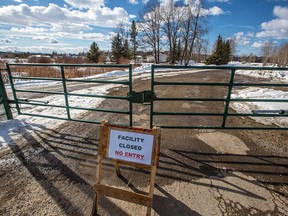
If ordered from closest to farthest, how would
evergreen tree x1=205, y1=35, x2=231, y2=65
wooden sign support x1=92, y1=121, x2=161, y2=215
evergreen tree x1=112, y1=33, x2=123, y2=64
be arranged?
wooden sign support x1=92, y1=121, x2=161, y2=215, evergreen tree x1=205, y1=35, x2=231, y2=65, evergreen tree x1=112, y1=33, x2=123, y2=64

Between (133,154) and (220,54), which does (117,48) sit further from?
(133,154)

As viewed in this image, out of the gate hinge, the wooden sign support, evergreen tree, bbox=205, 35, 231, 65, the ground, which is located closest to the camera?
the wooden sign support

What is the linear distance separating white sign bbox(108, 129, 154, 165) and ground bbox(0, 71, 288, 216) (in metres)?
0.66

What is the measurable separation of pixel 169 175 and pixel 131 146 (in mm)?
1084

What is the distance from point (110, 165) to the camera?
113 inches

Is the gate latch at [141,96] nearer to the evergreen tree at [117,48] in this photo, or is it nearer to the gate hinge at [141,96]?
the gate hinge at [141,96]

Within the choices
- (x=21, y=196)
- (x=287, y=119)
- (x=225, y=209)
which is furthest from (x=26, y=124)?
(x=287, y=119)

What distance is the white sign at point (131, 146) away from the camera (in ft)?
6.23

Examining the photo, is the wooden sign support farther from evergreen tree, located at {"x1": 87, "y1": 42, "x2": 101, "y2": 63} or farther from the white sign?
evergreen tree, located at {"x1": 87, "y1": 42, "x2": 101, "y2": 63}

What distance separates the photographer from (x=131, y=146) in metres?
1.95

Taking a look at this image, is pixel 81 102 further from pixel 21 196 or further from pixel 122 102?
pixel 21 196

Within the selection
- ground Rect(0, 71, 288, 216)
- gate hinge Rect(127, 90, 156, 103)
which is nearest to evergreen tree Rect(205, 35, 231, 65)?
ground Rect(0, 71, 288, 216)

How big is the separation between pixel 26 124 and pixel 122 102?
3047 mm

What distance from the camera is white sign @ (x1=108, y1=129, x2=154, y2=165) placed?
1.90 meters
